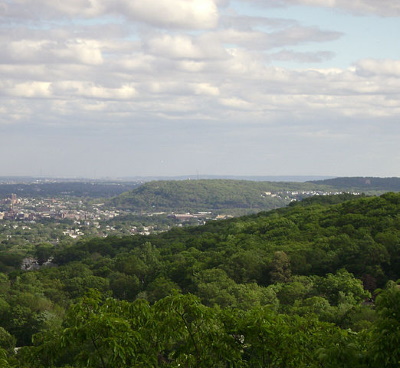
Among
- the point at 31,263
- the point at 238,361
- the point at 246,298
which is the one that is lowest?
the point at 31,263

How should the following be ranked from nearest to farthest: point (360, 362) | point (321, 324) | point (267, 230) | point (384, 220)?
point (360, 362) → point (321, 324) → point (384, 220) → point (267, 230)

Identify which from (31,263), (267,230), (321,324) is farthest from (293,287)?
(31,263)

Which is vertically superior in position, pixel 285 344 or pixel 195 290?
pixel 285 344

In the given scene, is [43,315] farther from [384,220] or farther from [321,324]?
[384,220]

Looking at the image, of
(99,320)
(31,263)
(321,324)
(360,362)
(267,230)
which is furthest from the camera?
(31,263)

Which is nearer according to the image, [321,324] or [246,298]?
[321,324]

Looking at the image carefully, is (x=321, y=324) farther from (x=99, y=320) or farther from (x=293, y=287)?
(x=293, y=287)

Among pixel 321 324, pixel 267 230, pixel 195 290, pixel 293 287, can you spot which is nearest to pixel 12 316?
pixel 195 290
